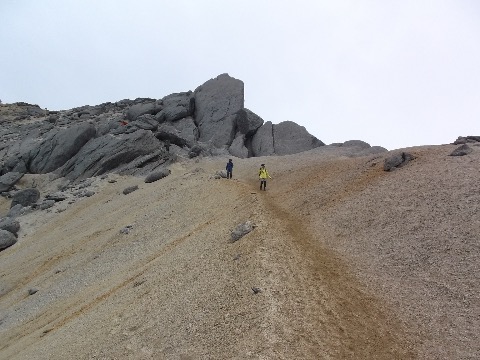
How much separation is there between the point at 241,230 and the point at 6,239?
3279 cm

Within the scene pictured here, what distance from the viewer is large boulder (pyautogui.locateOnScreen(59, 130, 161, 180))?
58156 mm

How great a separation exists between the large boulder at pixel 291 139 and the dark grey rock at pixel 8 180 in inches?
1491

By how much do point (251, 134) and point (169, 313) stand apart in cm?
5550

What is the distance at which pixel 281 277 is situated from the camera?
61.7ft

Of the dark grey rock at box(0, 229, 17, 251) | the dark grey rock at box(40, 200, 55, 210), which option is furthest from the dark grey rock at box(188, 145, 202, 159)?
the dark grey rock at box(0, 229, 17, 251)

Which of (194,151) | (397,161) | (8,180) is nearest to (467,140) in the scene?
(397,161)

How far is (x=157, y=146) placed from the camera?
5938 cm

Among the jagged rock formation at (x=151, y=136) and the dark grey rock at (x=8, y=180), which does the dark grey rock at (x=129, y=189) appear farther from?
the dark grey rock at (x=8, y=180)

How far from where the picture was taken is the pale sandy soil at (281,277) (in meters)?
15.4

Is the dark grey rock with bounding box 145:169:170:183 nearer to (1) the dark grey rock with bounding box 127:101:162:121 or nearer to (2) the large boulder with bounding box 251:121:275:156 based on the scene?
(2) the large boulder with bounding box 251:121:275:156

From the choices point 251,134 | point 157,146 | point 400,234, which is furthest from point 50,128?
point 400,234

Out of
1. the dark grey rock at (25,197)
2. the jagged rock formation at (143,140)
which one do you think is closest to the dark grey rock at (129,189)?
the jagged rock formation at (143,140)

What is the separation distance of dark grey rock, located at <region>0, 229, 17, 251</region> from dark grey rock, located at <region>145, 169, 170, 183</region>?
1560 centimetres

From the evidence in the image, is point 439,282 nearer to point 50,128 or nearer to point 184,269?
point 184,269
